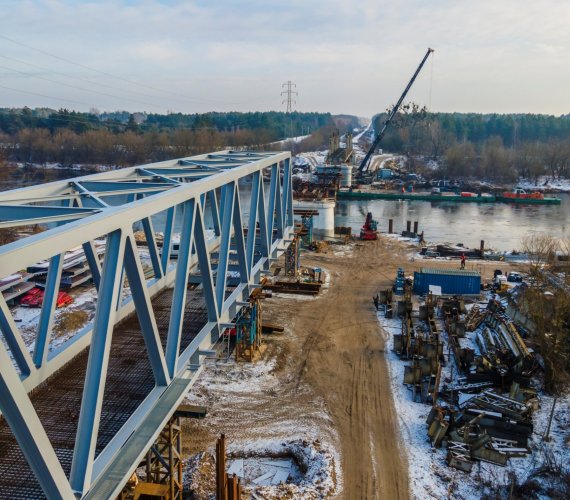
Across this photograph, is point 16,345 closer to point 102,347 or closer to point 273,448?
point 102,347

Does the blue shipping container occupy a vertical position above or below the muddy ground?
above

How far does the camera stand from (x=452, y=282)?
22047 mm

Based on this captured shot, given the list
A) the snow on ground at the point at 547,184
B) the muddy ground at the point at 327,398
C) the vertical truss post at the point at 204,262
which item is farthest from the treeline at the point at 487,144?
the vertical truss post at the point at 204,262

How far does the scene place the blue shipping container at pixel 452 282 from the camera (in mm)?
22016

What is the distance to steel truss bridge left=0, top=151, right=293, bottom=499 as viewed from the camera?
414 cm

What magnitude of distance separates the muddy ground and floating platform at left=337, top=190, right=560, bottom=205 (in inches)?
1410

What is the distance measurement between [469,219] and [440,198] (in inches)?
431

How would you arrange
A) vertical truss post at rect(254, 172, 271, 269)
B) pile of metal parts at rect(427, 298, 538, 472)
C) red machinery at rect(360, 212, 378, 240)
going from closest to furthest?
pile of metal parts at rect(427, 298, 538, 472) < vertical truss post at rect(254, 172, 271, 269) < red machinery at rect(360, 212, 378, 240)

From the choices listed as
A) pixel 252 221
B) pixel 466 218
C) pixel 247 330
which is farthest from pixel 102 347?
pixel 466 218

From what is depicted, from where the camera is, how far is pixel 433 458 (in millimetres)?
11211

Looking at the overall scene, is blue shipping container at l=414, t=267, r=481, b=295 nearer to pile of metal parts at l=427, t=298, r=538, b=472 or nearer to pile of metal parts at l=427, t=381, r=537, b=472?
pile of metal parts at l=427, t=298, r=538, b=472

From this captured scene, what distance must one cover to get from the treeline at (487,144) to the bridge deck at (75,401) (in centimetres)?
6232

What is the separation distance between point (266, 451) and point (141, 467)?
8.99 feet

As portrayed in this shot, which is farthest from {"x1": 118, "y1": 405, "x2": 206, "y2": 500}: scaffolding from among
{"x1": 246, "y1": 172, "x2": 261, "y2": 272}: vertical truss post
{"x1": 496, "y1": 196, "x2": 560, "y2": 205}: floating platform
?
{"x1": 496, "y1": 196, "x2": 560, "y2": 205}: floating platform
